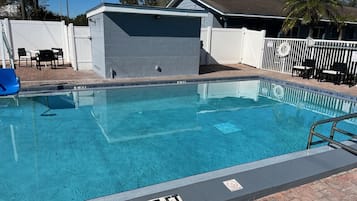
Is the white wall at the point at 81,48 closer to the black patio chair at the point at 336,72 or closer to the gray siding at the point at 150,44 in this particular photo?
the gray siding at the point at 150,44

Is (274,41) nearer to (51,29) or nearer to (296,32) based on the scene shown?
(296,32)

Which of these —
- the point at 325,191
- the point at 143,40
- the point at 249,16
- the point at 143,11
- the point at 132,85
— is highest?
the point at 249,16

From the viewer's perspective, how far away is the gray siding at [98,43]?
401 inches

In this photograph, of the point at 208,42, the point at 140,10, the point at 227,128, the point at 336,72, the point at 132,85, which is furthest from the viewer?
the point at 208,42

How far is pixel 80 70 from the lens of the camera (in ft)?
39.4

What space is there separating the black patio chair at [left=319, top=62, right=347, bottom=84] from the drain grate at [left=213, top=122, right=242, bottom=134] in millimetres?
6401

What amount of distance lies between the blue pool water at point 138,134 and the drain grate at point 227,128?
1.0 inches

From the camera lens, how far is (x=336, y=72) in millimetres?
10438

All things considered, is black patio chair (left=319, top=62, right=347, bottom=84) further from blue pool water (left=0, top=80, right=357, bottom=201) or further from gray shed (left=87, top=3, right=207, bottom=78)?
gray shed (left=87, top=3, right=207, bottom=78)

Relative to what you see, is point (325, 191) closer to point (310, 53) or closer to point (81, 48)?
point (310, 53)

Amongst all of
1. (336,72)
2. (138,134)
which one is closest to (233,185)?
(138,134)

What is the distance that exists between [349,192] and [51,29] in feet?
52.0

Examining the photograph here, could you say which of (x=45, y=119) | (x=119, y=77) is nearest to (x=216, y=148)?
(x=45, y=119)

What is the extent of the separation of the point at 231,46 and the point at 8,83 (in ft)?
39.9
